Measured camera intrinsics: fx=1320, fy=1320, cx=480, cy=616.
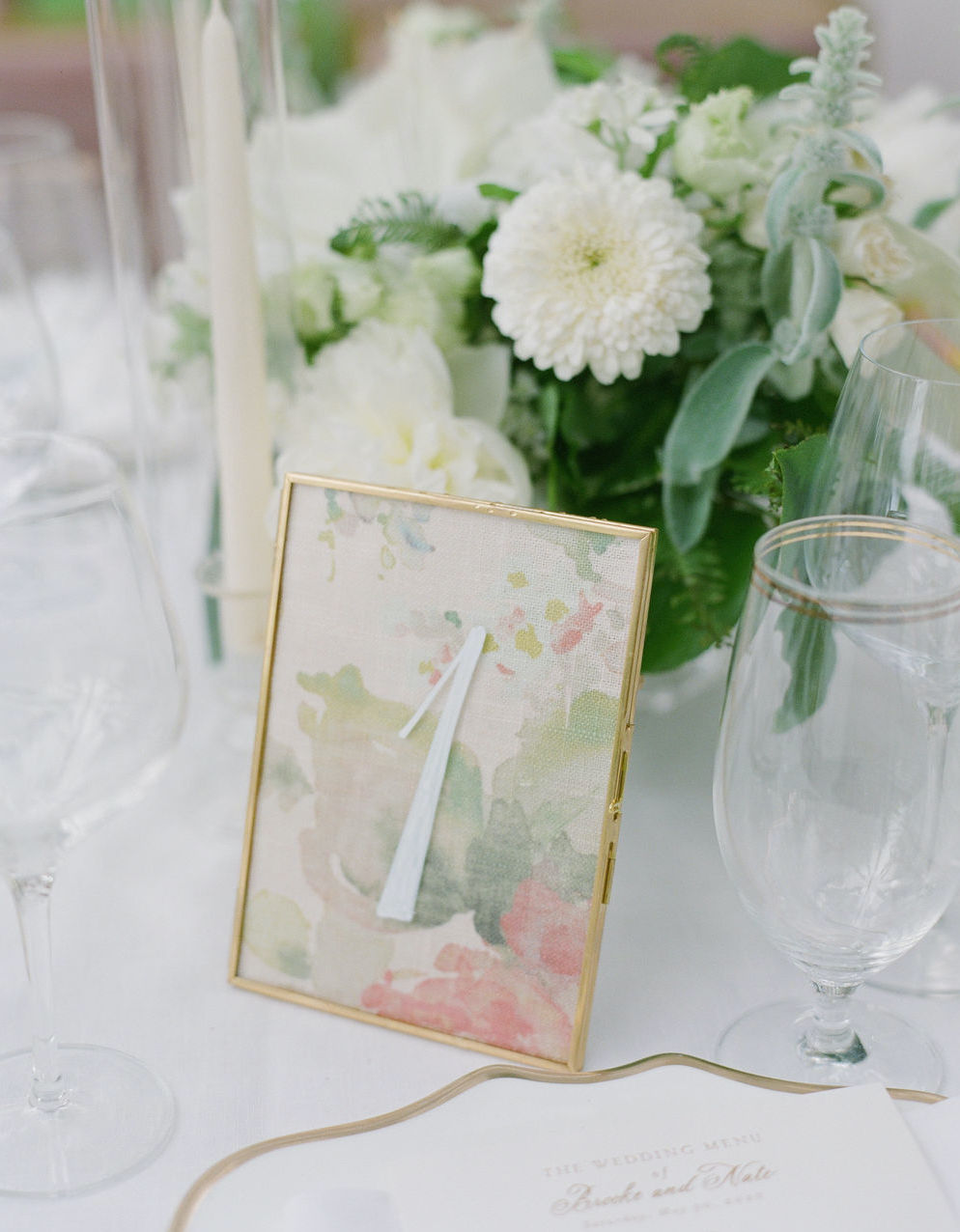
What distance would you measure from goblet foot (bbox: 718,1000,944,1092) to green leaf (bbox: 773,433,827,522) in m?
0.21

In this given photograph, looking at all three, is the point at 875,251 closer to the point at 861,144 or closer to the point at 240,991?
the point at 861,144

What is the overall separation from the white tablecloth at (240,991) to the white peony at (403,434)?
0.63 ft

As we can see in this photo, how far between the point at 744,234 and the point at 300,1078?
1.46ft

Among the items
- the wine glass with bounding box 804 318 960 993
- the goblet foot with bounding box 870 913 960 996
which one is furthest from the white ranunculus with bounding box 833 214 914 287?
the goblet foot with bounding box 870 913 960 996

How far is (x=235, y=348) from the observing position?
71cm

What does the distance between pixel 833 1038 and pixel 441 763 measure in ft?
0.64

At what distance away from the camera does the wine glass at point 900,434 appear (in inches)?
19.6

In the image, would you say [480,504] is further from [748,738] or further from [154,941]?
[154,941]

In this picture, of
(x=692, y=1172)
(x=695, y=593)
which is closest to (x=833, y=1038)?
(x=692, y=1172)

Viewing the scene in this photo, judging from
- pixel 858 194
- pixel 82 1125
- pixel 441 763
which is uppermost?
pixel 858 194

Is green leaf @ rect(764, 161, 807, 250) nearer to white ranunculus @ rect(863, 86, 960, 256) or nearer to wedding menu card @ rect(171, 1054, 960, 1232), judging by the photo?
white ranunculus @ rect(863, 86, 960, 256)

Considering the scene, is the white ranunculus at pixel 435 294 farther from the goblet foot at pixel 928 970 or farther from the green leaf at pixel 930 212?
the goblet foot at pixel 928 970

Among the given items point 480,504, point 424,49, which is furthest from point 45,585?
point 424,49

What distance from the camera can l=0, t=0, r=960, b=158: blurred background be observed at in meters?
2.27
